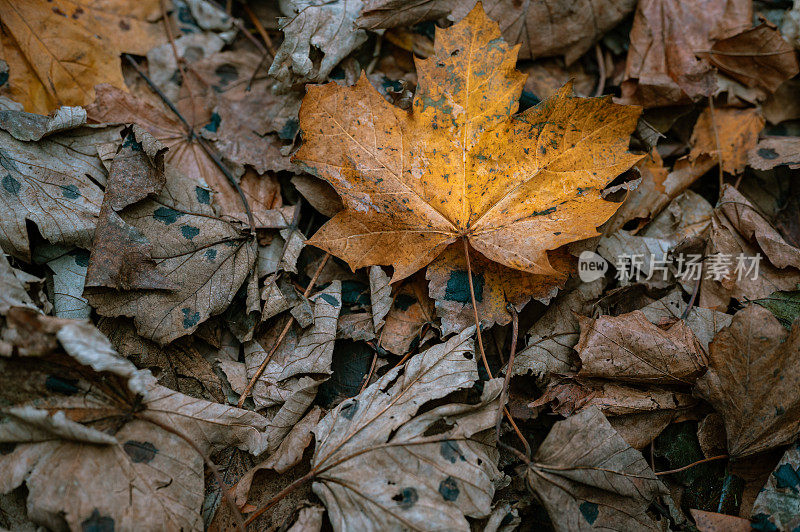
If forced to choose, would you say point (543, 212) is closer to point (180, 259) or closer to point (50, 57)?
point (180, 259)

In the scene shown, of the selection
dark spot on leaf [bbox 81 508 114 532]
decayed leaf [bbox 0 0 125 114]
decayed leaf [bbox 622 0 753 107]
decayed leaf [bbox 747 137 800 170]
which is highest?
decayed leaf [bbox 0 0 125 114]

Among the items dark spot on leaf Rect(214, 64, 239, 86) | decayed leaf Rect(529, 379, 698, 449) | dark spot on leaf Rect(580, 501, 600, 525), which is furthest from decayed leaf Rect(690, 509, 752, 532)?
dark spot on leaf Rect(214, 64, 239, 86)

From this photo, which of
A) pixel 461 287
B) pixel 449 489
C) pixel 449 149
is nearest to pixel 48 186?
pixel 449 149

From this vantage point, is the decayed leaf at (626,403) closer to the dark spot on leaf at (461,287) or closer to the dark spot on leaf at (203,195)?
the dark spot on leaf at (461,287)

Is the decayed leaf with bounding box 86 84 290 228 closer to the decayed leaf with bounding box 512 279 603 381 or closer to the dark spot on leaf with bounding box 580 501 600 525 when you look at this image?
the decayed leaf with bounding box 512 279 603 381

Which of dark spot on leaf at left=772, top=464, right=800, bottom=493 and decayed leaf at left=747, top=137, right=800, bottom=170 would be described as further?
decayed leaf at left=747, top=137, right=800, bottom=170

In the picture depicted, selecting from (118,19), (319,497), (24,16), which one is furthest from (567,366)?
(24,16)

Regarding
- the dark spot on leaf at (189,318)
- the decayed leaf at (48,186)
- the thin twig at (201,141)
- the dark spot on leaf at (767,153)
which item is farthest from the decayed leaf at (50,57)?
the dark spot on leaf at (767,153)
